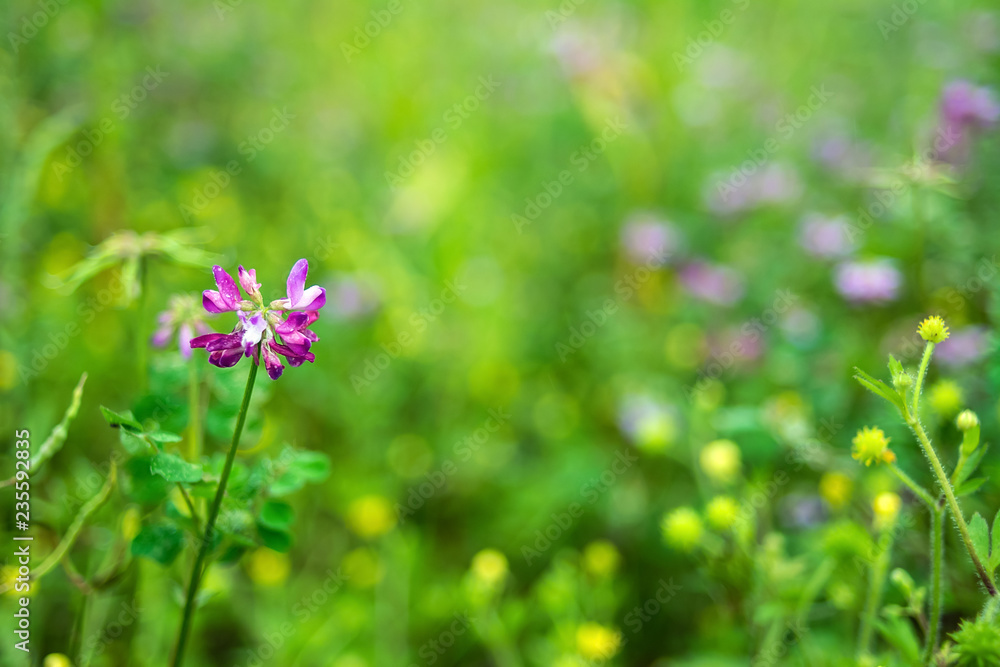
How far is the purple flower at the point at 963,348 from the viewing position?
5.33 ft

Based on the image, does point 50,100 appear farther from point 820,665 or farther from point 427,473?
point 820,665

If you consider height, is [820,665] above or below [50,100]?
below

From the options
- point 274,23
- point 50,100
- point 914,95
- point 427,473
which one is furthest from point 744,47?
point 50,100

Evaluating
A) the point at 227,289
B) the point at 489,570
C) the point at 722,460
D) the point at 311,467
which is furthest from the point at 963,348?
the point at 227,289

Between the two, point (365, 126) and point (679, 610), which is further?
point (365, 126)

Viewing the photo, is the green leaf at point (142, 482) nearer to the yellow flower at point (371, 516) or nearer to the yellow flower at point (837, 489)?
the yellow flower at point (371, 516)

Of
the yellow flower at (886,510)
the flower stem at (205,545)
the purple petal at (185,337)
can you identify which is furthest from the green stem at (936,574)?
the purple petal at (185,337)

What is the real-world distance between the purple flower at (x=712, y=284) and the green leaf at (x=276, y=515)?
1641 mm

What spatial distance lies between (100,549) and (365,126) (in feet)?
7.98

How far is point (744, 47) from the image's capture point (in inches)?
143

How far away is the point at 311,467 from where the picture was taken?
3.66 ft

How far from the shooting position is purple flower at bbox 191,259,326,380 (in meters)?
0.88

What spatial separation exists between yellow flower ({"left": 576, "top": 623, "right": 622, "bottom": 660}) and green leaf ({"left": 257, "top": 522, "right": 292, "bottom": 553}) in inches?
28.2

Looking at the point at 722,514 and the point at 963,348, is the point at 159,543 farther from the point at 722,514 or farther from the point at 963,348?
the point at 963,348
